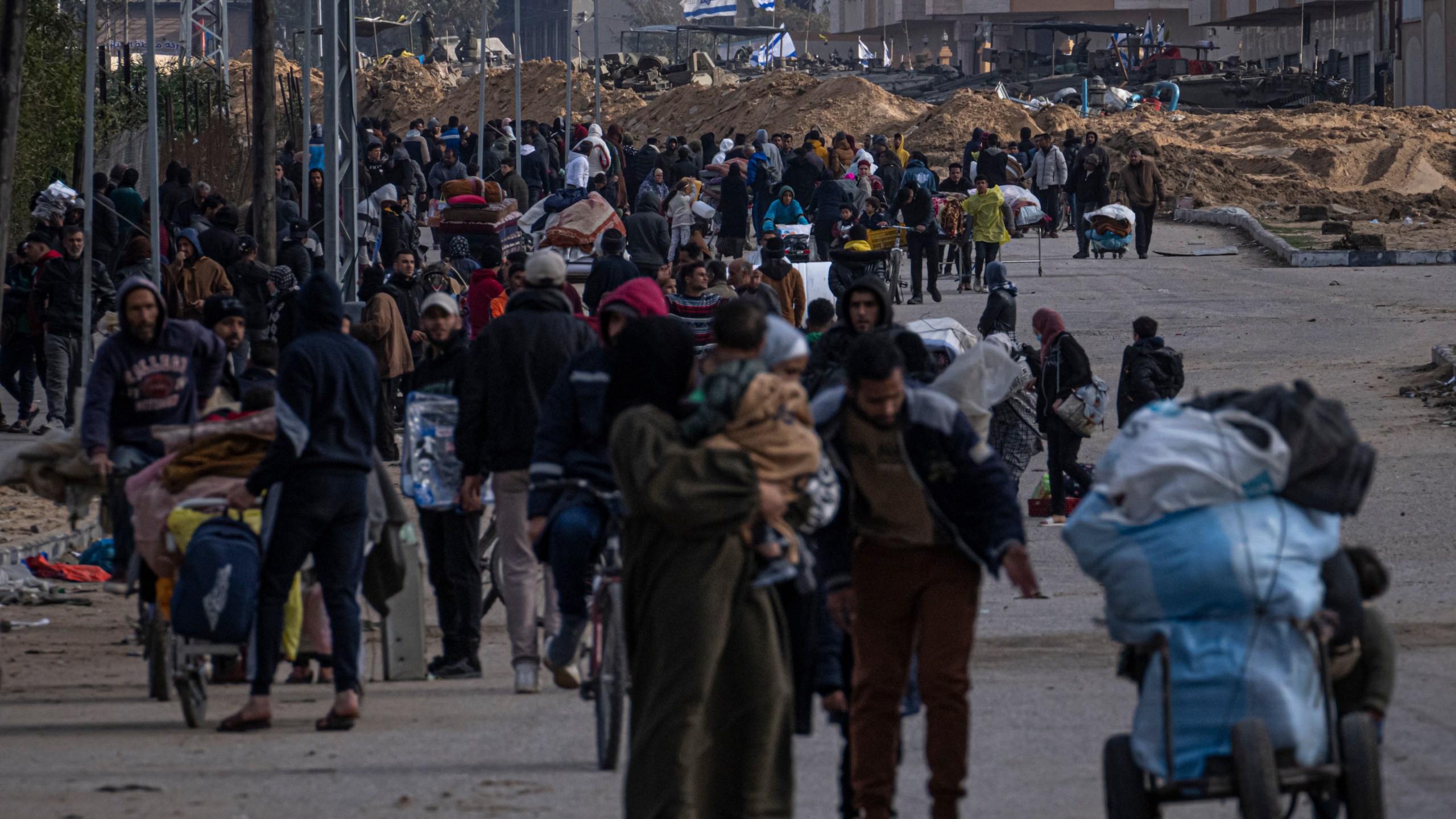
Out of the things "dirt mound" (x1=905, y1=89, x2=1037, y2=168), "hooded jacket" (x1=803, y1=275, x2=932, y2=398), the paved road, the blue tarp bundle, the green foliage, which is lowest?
the paved road

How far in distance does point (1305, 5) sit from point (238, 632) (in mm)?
66228

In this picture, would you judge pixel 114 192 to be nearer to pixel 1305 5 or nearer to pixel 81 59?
pixel 81 59

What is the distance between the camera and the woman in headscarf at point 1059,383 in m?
12.1

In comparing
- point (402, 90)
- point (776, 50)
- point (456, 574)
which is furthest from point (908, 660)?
point (776, 50)

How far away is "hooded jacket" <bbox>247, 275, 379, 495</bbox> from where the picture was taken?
21.6 feet

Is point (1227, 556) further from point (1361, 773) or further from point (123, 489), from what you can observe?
point (123, 489)

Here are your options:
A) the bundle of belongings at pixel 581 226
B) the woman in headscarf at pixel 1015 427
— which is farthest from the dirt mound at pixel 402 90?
the woman in headscarf at pixel 1015 427

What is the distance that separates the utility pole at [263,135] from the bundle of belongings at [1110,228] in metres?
14.9

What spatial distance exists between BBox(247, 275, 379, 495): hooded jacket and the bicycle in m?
0.95

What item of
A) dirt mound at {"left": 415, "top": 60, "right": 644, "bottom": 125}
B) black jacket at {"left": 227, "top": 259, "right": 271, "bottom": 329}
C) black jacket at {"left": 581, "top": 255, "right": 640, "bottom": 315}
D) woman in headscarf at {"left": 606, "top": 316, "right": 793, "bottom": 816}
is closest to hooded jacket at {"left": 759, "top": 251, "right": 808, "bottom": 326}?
black jacket at {"left": 581, "top": 255, "right": 640, "bottom": 315}

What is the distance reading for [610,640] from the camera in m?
6.26

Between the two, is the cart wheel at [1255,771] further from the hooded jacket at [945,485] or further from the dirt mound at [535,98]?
the dirt mound at [535,98]

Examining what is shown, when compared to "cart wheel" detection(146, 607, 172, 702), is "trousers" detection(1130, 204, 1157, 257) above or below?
above

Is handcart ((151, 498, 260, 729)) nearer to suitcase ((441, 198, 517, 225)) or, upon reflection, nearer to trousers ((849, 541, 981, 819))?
trousers ((849, 541, 981, 819))
